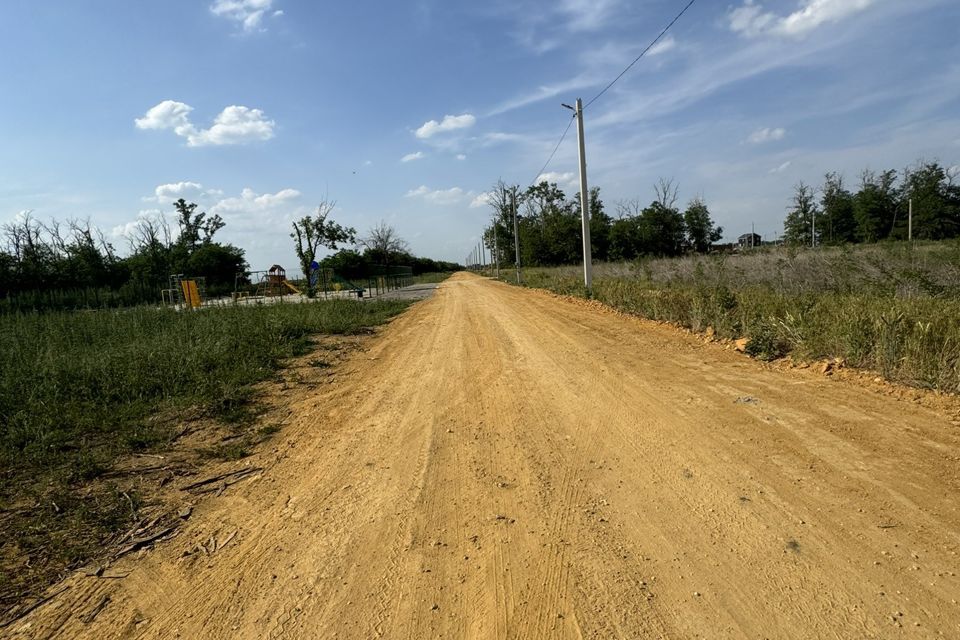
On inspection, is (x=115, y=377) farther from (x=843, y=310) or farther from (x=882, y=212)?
(x=882, y=212)

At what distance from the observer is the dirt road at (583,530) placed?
2.44 metres

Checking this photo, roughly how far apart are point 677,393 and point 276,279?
3495 cm

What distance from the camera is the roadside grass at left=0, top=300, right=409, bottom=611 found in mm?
3549

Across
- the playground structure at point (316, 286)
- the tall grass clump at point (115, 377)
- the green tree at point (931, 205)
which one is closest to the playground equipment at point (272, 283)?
the playground structure at point (316, 286)

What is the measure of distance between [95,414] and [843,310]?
381 inches

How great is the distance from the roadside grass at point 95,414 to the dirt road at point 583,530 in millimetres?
580

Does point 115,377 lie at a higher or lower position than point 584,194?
lower

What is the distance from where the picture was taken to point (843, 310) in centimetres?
681

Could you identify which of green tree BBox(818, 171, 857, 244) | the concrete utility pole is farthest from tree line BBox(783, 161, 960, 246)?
the concrete utility pole

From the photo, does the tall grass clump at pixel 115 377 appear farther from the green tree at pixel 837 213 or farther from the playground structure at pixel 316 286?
the green tree at pixel 837 213

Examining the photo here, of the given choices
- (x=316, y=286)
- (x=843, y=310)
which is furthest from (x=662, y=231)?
(x=843, y=310)

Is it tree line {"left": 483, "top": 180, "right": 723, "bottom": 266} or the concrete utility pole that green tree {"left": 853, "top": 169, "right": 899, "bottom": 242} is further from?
the concrete utility pole

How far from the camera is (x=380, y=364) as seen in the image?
9.21 m

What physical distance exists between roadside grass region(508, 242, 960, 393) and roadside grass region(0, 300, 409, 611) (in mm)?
6906
